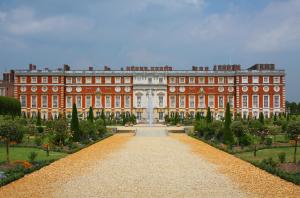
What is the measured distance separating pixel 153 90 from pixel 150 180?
5174 cm

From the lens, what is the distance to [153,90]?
62.9 m

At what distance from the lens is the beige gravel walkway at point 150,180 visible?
9594 mm

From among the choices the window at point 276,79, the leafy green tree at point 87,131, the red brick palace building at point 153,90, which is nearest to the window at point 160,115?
the red brick palace building at point 153,90

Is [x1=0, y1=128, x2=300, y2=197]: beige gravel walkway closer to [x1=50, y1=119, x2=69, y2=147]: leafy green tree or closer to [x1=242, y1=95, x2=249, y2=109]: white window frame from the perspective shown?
[x1=50, y1=119, x2=69, y2=147]: leafy green tree

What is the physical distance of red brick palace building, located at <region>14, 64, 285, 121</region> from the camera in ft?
200

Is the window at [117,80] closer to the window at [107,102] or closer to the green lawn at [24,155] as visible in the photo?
the window at [107,102]

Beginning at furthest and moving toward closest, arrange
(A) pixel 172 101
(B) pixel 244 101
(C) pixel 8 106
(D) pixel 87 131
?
(A) pixel 172 101 → (B) pixel 244 101 → (C) pixel 8 106 → (D) pixel 87 131

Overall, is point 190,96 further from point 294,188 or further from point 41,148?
point 294,188

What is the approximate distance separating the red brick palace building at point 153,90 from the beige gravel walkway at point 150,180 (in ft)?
152

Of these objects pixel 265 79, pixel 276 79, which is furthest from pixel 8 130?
pixel 276 79

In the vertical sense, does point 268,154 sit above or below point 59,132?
below

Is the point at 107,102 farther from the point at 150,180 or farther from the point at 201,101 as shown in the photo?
the point at 150,180

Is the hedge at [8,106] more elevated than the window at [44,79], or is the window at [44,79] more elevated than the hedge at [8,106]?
the window at [44,79]

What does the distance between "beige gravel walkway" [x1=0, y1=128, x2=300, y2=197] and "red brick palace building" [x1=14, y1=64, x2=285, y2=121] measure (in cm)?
4623
